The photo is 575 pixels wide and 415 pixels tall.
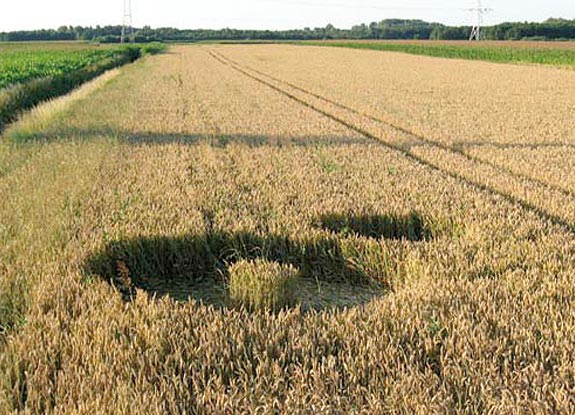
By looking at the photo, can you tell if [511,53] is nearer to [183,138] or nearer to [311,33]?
[183,138]

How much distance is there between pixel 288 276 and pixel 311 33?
15959cm

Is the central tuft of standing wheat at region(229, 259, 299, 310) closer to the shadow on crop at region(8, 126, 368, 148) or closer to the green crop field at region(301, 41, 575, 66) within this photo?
the shadow on crop at region(8, 126, 368, 148)

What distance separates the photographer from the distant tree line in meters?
114

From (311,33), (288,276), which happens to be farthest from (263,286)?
(311,33)

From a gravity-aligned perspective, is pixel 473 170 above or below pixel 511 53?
below

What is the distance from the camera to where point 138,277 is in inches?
197

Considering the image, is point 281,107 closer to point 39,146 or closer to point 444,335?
point 39,146

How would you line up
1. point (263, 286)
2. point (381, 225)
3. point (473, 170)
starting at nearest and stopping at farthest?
point (263, 286) < point (381, 225) < point (473, 170)

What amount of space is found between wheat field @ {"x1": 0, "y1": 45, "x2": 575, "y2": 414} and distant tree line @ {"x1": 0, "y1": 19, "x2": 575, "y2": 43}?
4412 inches

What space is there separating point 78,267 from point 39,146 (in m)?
6.30

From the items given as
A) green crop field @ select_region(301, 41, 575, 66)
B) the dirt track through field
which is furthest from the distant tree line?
the dirt track through field

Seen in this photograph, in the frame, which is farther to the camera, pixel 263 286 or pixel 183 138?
pixel 183 138

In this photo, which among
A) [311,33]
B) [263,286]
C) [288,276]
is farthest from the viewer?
[311,33]

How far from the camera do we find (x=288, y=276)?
440cm
